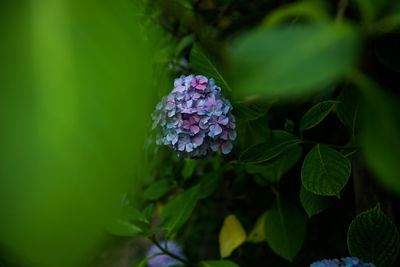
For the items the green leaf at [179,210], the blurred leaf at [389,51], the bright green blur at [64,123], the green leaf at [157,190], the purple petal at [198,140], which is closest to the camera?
the bright green blur at [64,123]

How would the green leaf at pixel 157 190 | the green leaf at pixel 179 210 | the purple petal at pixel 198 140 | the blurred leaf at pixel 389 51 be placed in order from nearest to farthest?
the blurred leaf at pixel 389 51 → the purple petal at pixel 198 140 → the green leaf at pixel 179 210 → the green leaf at pixel 157 190

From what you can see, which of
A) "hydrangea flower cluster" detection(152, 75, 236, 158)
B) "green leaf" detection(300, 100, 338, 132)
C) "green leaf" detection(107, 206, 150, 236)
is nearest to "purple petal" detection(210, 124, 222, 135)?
"hydrangea flower cluster" detection(152, 75, 236, 158)

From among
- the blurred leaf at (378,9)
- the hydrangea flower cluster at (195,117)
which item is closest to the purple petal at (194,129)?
the hydrangea flower cluster at (195,117)

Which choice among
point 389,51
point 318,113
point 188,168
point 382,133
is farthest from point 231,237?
point 382,133

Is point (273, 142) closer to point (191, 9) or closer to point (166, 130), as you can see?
point (166, 130)

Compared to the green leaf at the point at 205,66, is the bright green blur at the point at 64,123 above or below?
below

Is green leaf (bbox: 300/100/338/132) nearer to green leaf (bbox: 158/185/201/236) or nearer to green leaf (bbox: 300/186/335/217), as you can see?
green leaf (bbox: 300/186/335/217)

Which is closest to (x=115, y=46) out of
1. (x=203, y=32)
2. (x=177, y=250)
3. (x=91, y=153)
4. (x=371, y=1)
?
(x=91, y=153)

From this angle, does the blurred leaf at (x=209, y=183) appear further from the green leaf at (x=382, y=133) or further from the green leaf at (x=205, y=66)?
the green leaf at (x=382, y=133)
